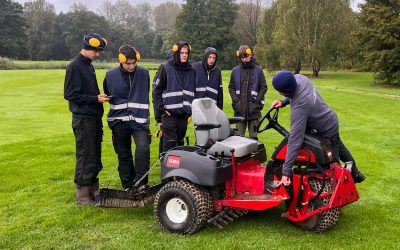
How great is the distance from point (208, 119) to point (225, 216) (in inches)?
48.9

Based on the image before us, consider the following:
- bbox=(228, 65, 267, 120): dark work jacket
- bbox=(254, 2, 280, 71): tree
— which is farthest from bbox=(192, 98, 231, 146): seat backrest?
bbox=(254, 2, 280, 71): tree

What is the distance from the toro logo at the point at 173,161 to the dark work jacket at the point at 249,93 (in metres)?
2.48

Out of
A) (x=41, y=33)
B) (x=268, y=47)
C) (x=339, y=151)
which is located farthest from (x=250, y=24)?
(x=339, y=151)

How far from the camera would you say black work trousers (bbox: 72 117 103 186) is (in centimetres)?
577

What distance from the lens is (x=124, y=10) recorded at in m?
131

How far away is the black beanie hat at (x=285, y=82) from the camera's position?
14.6 feet

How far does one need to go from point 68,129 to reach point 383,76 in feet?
85.2

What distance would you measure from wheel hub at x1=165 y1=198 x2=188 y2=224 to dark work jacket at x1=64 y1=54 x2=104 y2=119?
1.70 meters

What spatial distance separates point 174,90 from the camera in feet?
21.2

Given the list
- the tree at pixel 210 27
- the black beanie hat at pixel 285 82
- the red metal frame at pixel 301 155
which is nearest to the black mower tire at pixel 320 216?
the red metal frame at pixel 301 155

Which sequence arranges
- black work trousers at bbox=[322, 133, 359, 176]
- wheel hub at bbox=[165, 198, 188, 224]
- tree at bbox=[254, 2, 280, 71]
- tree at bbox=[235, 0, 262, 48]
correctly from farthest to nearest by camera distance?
tree at bbox=[235, 0, 262, 48], tree at bbox=[254, 2, 280, 71], wheel hub at bbox=[165, 198, 188, 224], black work trousers at bbox=[322, 133, 359, 176]

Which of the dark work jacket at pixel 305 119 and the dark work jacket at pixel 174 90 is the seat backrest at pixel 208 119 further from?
the dark work jacket at pixel 305 119

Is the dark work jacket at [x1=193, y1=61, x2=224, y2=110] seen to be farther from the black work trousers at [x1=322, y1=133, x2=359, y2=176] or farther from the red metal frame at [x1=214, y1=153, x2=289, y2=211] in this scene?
the black work trousers at [x1=322, y1=133, x2=359, y2=176]

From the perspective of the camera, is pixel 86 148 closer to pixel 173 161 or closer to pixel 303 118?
pixel 173 161
